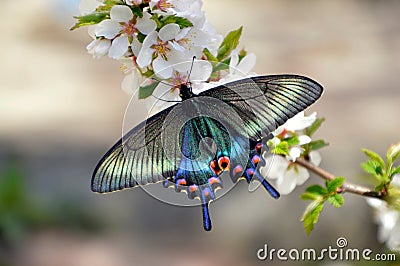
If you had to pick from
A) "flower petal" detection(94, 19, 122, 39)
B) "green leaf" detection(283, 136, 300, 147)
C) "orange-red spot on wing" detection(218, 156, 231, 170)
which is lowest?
"orange-red spot on wing" detection(218, 156, 231, 170)

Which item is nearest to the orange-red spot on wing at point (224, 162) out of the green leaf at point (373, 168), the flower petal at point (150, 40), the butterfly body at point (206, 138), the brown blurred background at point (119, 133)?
the butterfly body at point (206, 138)

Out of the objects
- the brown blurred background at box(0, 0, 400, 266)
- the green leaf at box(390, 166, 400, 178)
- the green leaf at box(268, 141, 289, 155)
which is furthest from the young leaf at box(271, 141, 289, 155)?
the brown blurred background at box(0, 0, 400, 266)

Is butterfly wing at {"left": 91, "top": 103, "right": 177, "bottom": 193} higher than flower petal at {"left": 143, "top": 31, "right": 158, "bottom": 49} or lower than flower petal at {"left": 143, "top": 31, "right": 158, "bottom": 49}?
lower

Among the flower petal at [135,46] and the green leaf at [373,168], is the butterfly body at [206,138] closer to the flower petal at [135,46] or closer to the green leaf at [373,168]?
the flower petal at [135,46]

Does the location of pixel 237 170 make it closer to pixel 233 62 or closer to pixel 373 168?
pixel 233 62

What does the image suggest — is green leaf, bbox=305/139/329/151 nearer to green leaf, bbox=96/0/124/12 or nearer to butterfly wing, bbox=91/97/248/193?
butterfly wing, bbox=91/97/248/193

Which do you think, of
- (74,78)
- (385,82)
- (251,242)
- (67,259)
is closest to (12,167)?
(67,259)

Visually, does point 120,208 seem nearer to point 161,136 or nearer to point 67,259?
point 67,259

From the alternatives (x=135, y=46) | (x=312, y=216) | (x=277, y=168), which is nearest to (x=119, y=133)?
(x=277, y=168)
